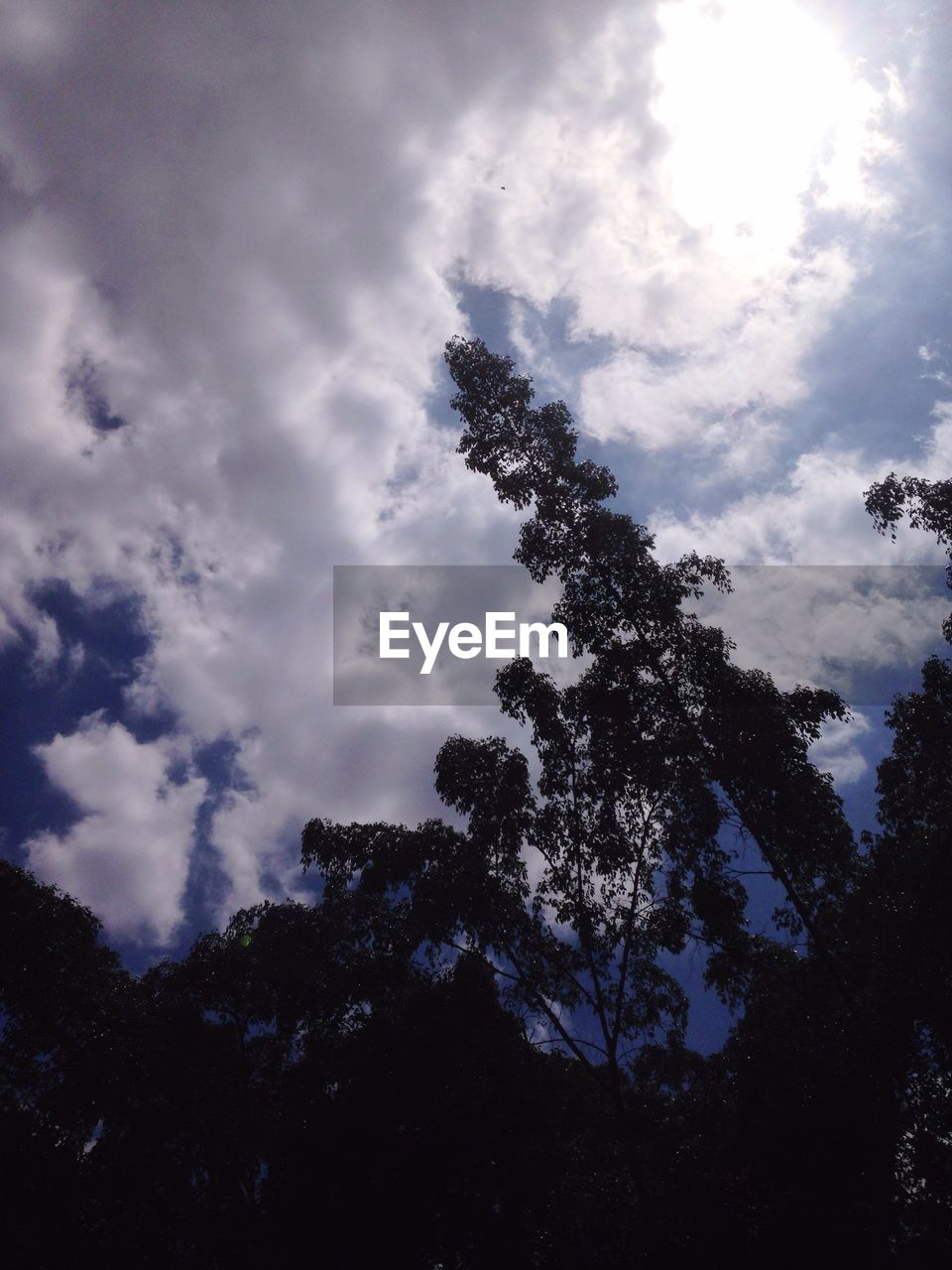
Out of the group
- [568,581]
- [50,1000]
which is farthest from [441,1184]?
[568,581]

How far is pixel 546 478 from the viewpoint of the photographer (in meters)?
16.5

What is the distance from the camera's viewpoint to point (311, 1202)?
14.0 meters

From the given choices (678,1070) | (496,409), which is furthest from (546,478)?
(678,1070)

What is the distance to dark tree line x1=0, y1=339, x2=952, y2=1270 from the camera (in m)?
11.2

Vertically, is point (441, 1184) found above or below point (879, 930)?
below

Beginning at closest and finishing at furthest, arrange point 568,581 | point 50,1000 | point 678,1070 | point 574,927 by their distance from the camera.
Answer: point 50,1000 → point 574,927 → point 568,581 → point 678,1070

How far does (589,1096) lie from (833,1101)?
275 inches

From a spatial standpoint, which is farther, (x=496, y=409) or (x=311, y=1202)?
(x=496, y=409)

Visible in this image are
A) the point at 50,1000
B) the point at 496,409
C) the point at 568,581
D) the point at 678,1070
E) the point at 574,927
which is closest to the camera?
the point at 50,1000

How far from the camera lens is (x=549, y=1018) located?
48.5 ft

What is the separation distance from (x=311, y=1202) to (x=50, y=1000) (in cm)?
739

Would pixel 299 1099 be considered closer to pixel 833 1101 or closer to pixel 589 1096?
pixel 589 1096

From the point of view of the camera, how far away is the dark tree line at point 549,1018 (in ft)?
36.6

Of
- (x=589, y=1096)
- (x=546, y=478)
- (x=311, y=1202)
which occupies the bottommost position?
(x=311, y=1202)
